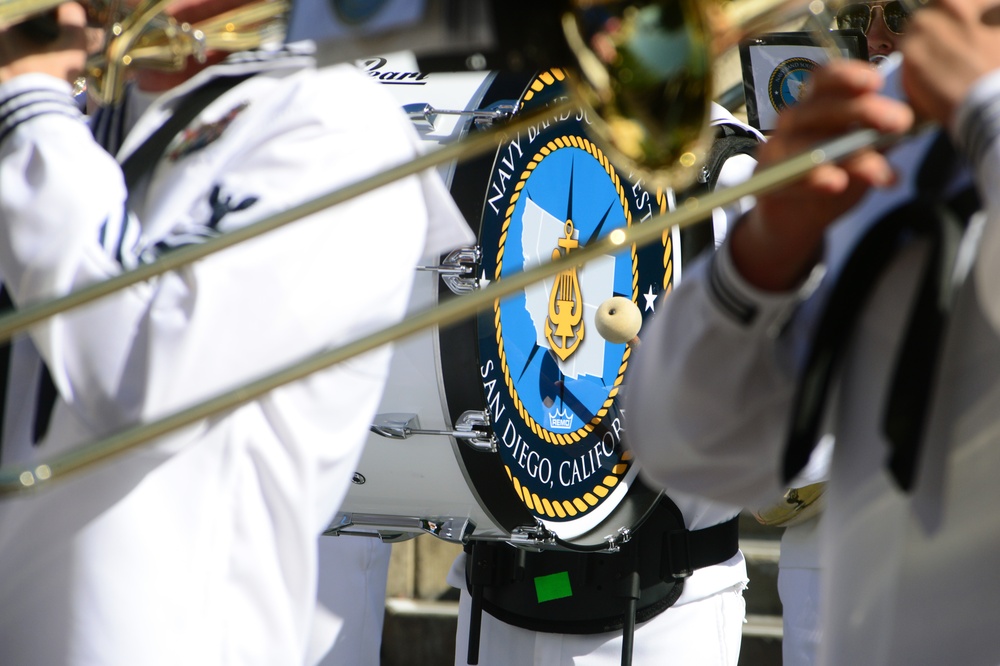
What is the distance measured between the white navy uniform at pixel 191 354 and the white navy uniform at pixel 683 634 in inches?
52.0

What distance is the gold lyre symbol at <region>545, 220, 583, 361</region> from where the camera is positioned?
2801 mm

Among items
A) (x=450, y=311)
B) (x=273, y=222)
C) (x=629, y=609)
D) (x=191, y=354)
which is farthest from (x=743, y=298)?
(x=629, y=609)

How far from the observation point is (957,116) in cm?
106

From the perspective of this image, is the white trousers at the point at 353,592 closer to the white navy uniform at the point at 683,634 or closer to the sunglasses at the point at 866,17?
the white navy uniform at the point at 683,634

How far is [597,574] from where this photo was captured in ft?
9.51

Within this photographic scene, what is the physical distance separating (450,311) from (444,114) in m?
1.69

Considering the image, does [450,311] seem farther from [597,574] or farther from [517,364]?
[597,574]

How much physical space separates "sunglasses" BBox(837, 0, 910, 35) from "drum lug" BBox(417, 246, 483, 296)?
1.08 m

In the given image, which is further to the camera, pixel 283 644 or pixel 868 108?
pixel 283 644

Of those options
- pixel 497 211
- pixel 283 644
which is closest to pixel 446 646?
pixel 497 211

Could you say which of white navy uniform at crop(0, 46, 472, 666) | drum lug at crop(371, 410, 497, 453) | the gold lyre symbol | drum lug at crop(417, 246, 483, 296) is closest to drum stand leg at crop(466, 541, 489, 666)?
drum lug at crop(371, 410, 497, 453)

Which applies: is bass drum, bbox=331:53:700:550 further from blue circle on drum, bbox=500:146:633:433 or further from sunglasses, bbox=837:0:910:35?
sunglasses, bbox=837:0:910:35

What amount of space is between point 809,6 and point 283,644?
1.03 meters

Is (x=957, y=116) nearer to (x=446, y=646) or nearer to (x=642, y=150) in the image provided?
(x=642, y=150)
